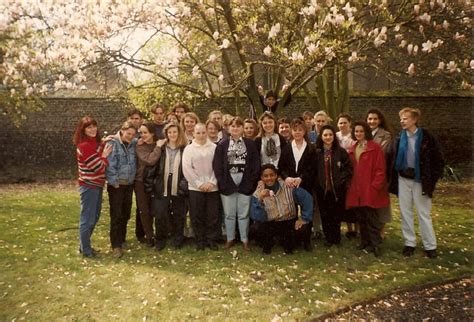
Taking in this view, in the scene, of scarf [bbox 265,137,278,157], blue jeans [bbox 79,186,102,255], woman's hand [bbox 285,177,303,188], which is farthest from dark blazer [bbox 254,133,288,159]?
blue jeans [bbox 79,186,102,255]

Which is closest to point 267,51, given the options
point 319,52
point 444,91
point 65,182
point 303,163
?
point 319,52

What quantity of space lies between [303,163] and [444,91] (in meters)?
12.2

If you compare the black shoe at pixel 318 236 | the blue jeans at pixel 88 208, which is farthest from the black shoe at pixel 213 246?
the blue jeans at pixel 88 208

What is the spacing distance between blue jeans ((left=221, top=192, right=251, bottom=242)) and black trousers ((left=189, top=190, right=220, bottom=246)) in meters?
0.15

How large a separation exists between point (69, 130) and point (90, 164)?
11.5 meters

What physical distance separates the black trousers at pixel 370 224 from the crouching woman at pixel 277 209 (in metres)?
0.76

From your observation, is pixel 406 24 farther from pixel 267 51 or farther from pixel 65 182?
pixel 65 182

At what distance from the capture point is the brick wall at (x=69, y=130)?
1520 cm

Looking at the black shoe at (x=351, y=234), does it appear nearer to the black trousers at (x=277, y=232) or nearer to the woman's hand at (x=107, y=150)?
the black trousers at (x=277, y=232)

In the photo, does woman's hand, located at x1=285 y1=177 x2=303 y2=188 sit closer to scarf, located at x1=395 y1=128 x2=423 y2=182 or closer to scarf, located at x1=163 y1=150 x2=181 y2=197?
scarf, located at x1=395 y1=128 x2=423 y2=182

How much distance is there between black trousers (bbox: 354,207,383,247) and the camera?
216 inches

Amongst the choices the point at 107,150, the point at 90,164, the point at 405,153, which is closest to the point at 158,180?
the point at 107,150

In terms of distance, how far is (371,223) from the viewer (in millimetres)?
5508

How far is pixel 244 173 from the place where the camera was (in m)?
5.56
